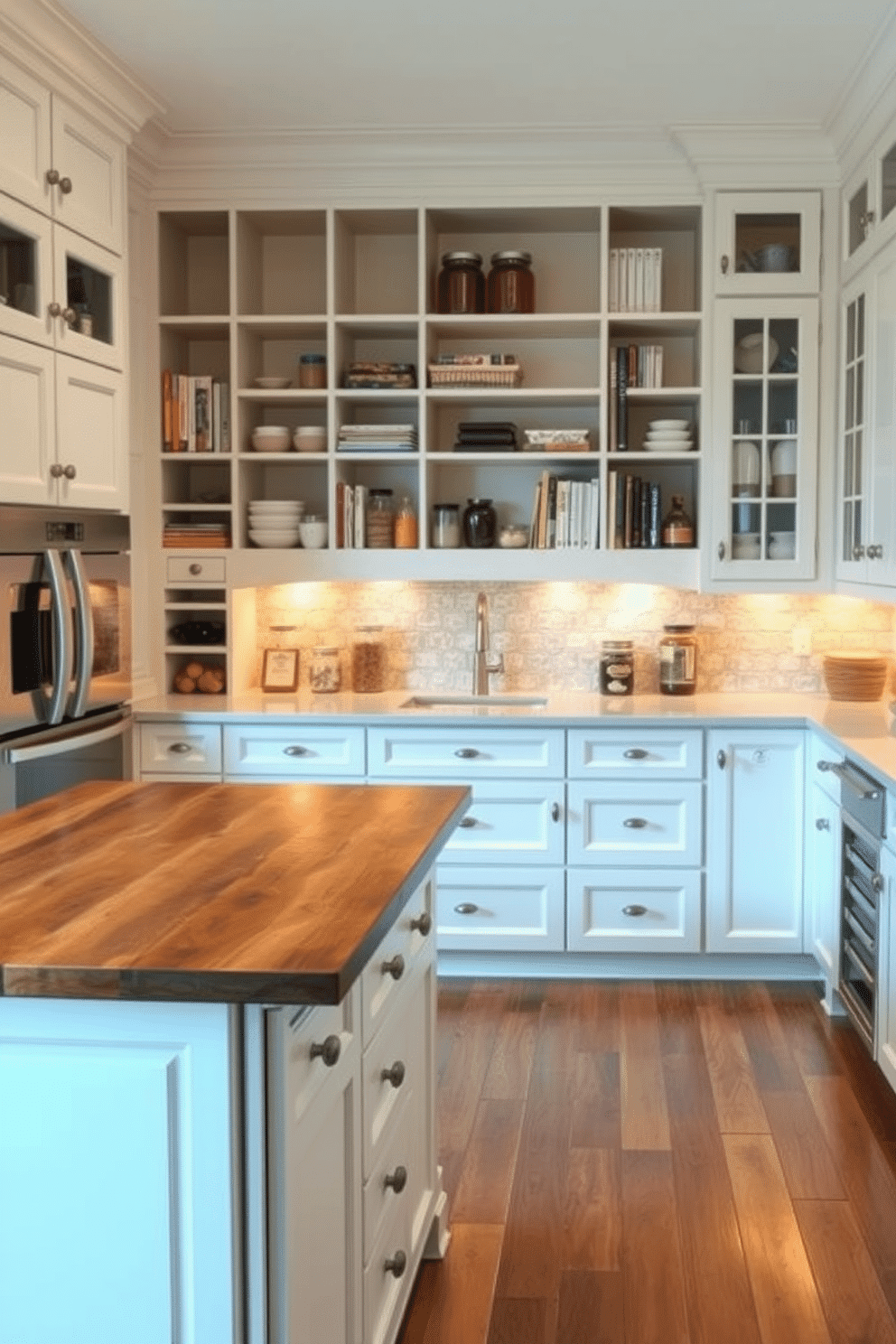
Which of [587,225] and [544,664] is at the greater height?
[587,225]

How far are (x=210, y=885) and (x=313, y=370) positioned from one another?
3.39 m

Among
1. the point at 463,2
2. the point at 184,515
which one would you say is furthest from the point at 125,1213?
the point at 184,515

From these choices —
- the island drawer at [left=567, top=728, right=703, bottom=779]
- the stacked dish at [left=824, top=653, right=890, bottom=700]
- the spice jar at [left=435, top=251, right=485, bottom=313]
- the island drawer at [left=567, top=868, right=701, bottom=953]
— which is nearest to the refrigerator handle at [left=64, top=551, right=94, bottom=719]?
the island drawer at [left=567, top=728, right=703, bottom=779]

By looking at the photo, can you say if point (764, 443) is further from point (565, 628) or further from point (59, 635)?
point (59, 635)

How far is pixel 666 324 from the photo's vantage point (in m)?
5.18

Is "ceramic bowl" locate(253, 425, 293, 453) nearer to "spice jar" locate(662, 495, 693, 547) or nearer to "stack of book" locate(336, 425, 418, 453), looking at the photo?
"stack of book" locate(336, 425, 418, 453)

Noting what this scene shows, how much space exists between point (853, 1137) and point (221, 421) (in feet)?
10.4

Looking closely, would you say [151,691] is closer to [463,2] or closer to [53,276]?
[53,276]

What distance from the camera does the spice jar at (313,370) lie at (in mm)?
5223

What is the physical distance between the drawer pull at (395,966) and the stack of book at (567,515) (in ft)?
9.46

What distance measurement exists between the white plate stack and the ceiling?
3.23 feet

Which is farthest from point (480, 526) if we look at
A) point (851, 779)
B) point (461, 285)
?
point (851, 779)

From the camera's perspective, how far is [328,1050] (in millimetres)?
1928

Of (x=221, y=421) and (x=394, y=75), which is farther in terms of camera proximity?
(x=221, y=421)
